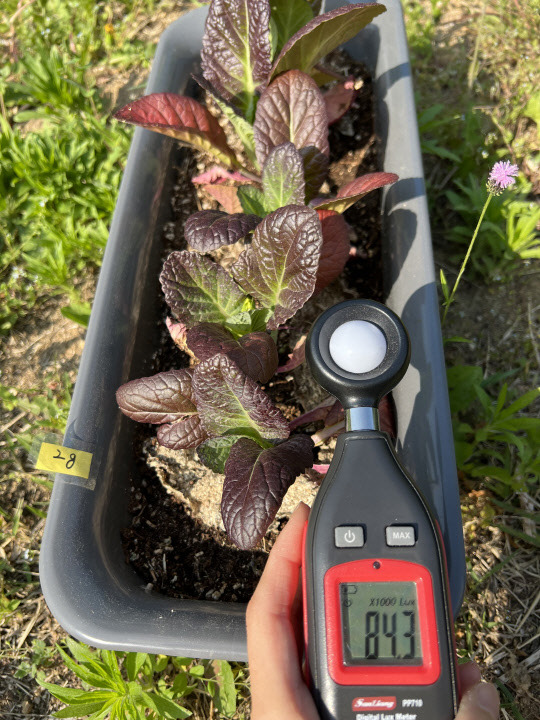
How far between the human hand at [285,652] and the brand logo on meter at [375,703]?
6 cm

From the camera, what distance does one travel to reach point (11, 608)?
55.2 inches

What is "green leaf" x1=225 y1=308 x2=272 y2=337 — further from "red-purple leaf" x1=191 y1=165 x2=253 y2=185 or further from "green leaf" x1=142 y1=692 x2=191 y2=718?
"green leaf" x1=142 y1=692 x2=191 y2=718

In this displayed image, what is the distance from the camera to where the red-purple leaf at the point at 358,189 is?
108cm

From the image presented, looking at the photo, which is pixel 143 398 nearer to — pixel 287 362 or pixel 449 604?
pixel 287 362

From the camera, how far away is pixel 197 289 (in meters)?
1.14

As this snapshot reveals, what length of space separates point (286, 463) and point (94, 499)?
1.22ft

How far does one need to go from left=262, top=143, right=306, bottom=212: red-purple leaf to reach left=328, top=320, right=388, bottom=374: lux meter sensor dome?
336 millimetres

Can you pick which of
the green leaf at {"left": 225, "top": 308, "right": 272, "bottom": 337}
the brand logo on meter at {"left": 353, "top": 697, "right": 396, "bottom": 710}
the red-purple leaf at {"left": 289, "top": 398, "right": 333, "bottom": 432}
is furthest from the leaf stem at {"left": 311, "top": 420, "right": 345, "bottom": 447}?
the brand logo on meter at {"left": 353, "top": 697, "right": 396, "bottom": 710}

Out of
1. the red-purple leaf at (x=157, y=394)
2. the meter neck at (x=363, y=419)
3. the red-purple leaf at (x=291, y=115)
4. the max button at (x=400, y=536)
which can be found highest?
the red-purple leaf at (x=291, y=115)

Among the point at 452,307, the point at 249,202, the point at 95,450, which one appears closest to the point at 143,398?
the point at 95,450

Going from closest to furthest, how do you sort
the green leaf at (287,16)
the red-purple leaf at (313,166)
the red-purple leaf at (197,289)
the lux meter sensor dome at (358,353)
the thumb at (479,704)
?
the thumb at (479,704) → the lux meter sensor dome at (358,353) → the red-purple leaf at (197,289) → the red-purple leaf at (313,166) → the green leaf at (287,16)

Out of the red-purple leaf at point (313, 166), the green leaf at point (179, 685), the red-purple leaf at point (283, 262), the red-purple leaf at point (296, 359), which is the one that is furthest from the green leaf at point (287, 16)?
the green leaf at point (179, 685)

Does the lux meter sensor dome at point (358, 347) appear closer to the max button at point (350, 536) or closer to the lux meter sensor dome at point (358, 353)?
the lux meter sensor dome at point (358, 353)

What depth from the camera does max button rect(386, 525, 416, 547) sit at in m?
0.81
